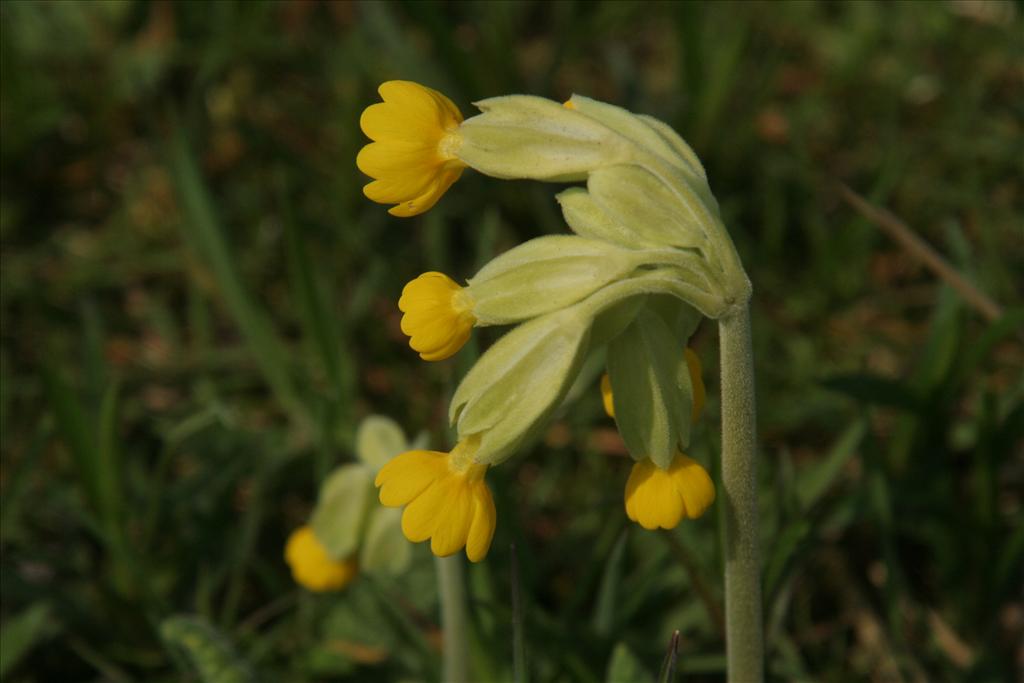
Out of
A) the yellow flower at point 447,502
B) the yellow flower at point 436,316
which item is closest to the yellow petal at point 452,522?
the yellow flower at point 447,502

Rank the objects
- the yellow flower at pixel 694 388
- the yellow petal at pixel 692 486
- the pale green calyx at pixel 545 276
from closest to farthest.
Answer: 1. the pale green calyx at pixel 545 276
2. the yellow petal at pixel 692 486
3. the yellow flower at pixel 694 388

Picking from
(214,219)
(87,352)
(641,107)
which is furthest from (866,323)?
(87,352)

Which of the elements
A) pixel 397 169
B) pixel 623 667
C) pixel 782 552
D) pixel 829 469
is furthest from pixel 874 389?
pixel 397 169

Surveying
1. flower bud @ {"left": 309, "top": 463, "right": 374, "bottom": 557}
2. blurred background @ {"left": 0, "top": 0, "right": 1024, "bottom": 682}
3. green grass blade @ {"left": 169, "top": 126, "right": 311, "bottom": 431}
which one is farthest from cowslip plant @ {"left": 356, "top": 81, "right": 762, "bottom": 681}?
green grass blade @ {"left": 169, "top": 126, "right": 311, "bottom": 431}

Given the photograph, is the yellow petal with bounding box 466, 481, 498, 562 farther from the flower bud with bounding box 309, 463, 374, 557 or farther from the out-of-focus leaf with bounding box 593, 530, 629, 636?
the flower bud with bounding box 309, 463, 374, 557

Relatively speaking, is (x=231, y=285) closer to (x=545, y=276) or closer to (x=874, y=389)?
(x=874, y=389)

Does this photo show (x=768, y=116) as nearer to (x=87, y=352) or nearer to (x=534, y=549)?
(x=534, y=549)

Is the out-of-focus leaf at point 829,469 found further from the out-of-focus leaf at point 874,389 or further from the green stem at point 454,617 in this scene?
the green stem at point 454,617
